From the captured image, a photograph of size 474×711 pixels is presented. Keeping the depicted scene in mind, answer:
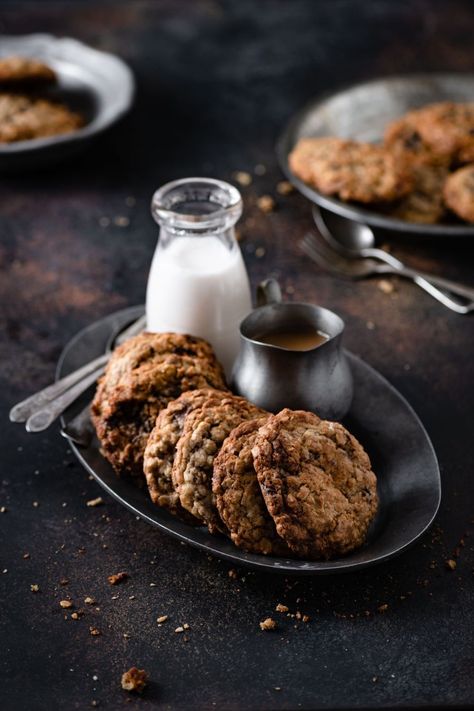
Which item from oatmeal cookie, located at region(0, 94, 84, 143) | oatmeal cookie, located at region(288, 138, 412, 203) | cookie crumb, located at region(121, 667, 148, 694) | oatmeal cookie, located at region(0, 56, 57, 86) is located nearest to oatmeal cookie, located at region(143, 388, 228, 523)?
cookie crumb, located at region(121, 667, 148, 694)

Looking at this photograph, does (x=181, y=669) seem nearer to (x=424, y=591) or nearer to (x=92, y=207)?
(x=424, y=591)

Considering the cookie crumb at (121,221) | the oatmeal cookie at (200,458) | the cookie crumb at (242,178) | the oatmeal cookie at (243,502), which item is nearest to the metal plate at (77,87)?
the cookie crumb at (121,221)

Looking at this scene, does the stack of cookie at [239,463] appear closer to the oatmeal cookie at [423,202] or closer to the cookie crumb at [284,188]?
the oatmeal cookie at [423,202]

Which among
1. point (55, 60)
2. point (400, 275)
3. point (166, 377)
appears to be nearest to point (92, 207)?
point (55, 60)

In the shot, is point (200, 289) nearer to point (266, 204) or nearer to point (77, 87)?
point (266, 204)

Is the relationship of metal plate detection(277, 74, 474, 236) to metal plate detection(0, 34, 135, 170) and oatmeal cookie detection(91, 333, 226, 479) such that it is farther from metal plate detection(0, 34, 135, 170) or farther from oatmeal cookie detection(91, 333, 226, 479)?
oatmeal cookie detection(91, 333, 226, 479)

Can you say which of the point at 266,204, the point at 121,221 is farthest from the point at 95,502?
the point at 266,204
